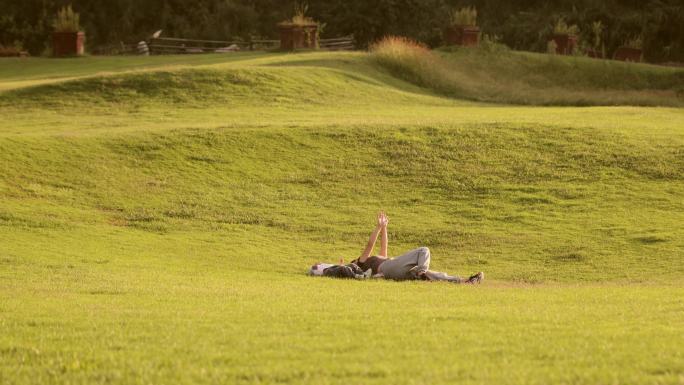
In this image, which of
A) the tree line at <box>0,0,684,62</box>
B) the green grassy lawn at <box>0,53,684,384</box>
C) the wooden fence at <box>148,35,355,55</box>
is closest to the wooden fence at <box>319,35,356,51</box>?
the wooden fence at <box>148,35,355,55</box>

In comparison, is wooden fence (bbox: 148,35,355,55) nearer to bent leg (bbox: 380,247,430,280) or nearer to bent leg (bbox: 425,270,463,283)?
bent leg (bbox: 380,247,430,280)

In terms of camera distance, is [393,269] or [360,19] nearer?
[393,269]

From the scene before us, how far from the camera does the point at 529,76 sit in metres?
40.4

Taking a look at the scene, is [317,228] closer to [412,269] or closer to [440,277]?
[412,269]

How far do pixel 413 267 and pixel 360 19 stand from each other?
43.8m

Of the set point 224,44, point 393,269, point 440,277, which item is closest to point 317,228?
point 393,269

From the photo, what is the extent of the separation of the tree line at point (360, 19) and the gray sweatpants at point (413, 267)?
129 feet

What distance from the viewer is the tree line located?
183ft

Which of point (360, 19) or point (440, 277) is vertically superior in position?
point (360, 19)

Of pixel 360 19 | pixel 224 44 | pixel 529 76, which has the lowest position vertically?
pixel 529 76

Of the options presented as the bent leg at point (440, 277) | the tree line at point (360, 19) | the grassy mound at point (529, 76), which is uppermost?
the tree line at point (360, 19)

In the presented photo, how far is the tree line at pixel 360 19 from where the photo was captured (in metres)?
55.9

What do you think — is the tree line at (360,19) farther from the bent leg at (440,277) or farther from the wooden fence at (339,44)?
the bent leg at (440,277)

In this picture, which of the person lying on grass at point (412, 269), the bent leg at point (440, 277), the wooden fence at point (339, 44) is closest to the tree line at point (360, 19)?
the wooden fence at point (339, 44)
